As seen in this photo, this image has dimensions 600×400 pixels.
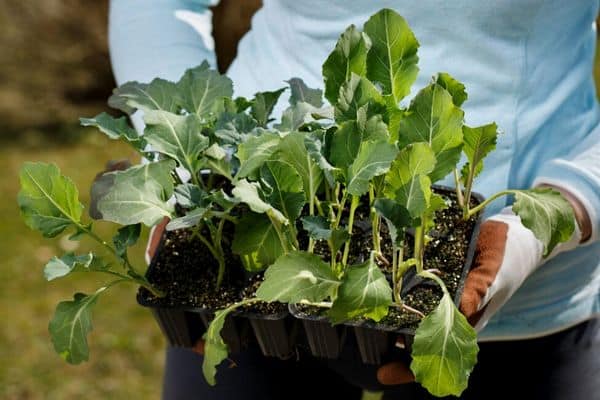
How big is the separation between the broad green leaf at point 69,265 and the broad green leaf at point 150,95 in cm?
18

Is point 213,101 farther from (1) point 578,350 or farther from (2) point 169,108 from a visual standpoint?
(1) point 578,350

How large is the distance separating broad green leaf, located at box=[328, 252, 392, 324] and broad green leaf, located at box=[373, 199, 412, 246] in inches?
2.0

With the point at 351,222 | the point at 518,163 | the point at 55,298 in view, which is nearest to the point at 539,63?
the point at 518,163

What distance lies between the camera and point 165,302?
1.02 meters

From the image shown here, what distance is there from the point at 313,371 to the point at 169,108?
16.1 inches

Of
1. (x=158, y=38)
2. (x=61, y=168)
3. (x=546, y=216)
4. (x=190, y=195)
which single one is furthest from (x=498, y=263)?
(x=61, y=168)

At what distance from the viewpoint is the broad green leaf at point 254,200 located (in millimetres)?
864

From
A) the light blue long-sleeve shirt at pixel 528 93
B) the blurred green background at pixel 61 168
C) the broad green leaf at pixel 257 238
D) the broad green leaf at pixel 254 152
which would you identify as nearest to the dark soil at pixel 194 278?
the broad green leaf at pixel 257 238

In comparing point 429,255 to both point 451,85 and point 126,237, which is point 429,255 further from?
point 126,237

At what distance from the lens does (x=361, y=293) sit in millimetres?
828

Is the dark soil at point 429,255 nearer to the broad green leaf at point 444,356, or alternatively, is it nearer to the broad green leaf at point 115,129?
the broad green leaf at point 444,356

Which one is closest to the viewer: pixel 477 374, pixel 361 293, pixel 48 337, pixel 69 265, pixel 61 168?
pixel 361 293

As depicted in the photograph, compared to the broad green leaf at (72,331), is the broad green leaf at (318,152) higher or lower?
higher

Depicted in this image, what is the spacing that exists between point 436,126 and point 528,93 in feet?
0.83
